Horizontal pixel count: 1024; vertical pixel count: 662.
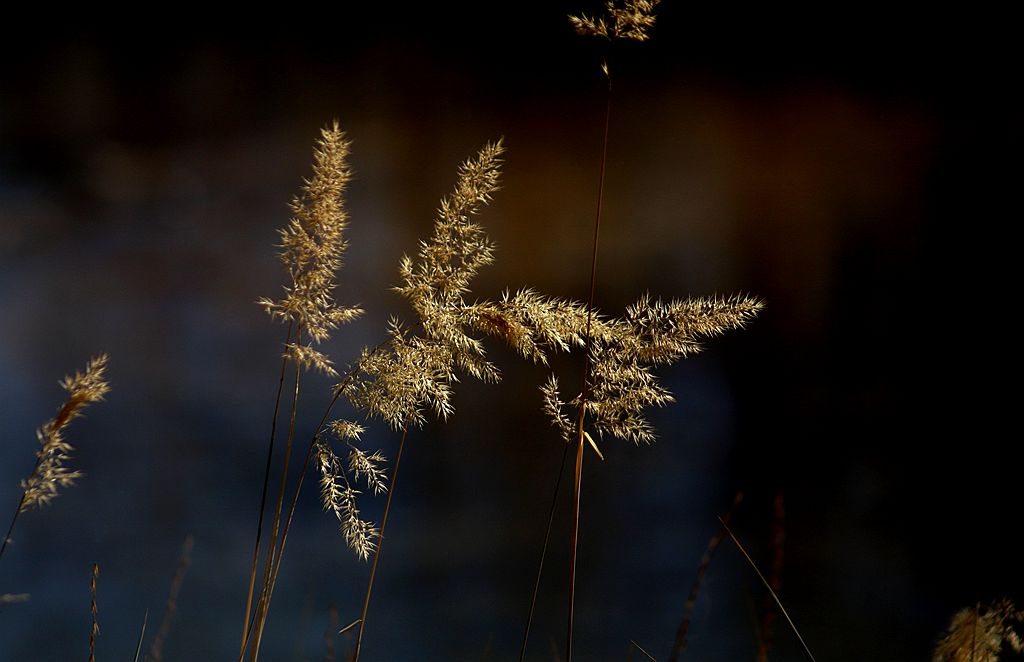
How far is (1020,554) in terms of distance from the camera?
200 cm

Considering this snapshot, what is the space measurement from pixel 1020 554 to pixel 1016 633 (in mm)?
1121

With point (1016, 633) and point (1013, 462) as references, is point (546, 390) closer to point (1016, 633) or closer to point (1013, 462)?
point (1016, 633)

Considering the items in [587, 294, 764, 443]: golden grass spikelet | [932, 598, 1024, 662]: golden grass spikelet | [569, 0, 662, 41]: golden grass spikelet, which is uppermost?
[569, 0, 662, 41]: golden grass spikelet

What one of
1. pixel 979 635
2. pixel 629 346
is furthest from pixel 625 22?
Answer: pixel 979 635

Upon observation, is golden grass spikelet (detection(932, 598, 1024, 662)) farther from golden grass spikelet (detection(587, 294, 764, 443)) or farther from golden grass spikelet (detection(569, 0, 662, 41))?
golden grass spikelet (detection(569, 0, 662, 41))

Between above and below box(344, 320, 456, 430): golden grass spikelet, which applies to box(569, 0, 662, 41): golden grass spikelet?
above

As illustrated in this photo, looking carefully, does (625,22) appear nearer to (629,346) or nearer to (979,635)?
(629,346)

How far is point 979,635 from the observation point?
40.0 inches

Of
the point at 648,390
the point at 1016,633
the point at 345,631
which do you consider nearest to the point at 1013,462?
the point at 1016,633

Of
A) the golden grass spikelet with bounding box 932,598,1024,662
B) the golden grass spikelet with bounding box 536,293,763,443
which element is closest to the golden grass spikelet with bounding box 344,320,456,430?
the golden grass spikelet with bounding box 536,293,763,443

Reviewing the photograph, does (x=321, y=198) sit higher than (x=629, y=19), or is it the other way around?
(x=629, y=19)

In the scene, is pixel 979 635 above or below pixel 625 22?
below

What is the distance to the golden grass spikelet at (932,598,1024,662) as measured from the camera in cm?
100

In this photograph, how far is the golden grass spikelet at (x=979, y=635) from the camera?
3.29ft
